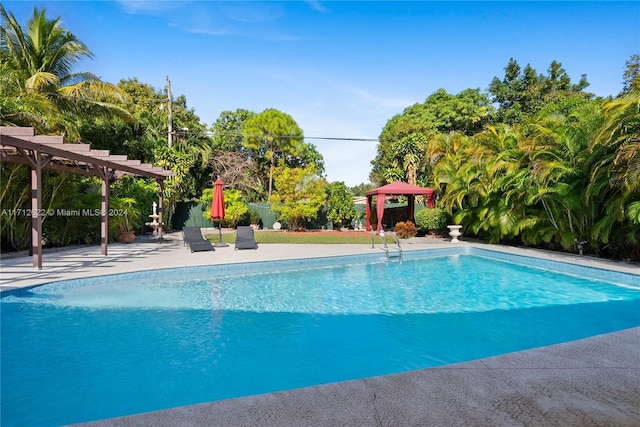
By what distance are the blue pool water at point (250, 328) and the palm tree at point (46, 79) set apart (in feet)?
22.4

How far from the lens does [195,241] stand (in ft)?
42.2

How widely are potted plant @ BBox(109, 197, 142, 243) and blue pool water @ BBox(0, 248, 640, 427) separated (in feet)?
23.4

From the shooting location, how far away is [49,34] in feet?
47.1

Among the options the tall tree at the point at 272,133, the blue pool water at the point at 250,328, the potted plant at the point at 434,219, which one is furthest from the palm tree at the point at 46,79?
the tall tree at the point at 272,133

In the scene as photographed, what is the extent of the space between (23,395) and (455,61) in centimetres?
1834

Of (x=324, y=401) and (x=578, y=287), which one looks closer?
(x=324, y=401)

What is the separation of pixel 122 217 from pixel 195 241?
4.20 m

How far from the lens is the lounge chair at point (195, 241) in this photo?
12.5 m

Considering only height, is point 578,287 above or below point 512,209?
below

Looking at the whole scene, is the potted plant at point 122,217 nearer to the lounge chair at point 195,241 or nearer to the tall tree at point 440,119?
the lounge chair at point 195,241

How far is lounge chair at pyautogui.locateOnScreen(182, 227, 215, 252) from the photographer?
41.0 feet

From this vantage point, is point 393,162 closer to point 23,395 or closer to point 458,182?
point 458,182

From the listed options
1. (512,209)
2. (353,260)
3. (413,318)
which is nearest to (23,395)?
(413,318)

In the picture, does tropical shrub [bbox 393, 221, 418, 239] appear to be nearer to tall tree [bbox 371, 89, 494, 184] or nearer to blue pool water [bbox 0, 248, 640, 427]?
blue pool water [bbox 0, 248, 640, 427]
